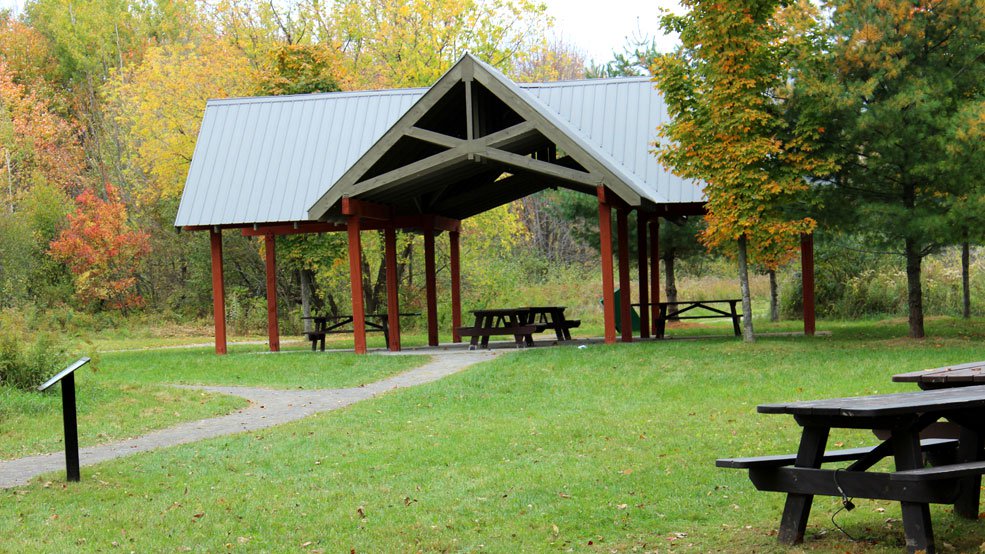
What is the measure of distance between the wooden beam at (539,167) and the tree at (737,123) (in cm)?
141

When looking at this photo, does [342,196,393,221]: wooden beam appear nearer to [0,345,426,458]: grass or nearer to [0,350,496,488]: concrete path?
[0,345,426,458]: grass

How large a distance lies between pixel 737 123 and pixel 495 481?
10.0m

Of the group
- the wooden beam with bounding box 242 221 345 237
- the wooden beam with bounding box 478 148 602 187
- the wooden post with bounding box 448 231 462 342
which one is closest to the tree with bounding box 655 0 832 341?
the wooden beam with bounding box 478 148 602 187

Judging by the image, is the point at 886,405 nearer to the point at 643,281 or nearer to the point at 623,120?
the point at 623,120

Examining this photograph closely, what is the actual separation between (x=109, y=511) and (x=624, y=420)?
5.50m

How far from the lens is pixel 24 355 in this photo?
554 inches

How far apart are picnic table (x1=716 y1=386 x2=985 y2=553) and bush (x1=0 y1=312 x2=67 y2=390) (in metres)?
10.9

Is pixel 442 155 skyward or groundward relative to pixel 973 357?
skyward

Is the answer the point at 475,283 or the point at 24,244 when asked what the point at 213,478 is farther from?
the point at 24,244

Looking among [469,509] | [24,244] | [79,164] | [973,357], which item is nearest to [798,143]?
[973,357]

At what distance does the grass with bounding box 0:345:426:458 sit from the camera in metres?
11.8

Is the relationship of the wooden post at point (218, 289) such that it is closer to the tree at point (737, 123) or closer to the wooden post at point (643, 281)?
the wooden post at point (643, 281)

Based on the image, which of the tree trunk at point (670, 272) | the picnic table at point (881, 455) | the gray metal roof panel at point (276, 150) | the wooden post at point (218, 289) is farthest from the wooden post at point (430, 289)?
the picnic table at point (881, 455)

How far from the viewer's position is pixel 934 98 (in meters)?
16.4
